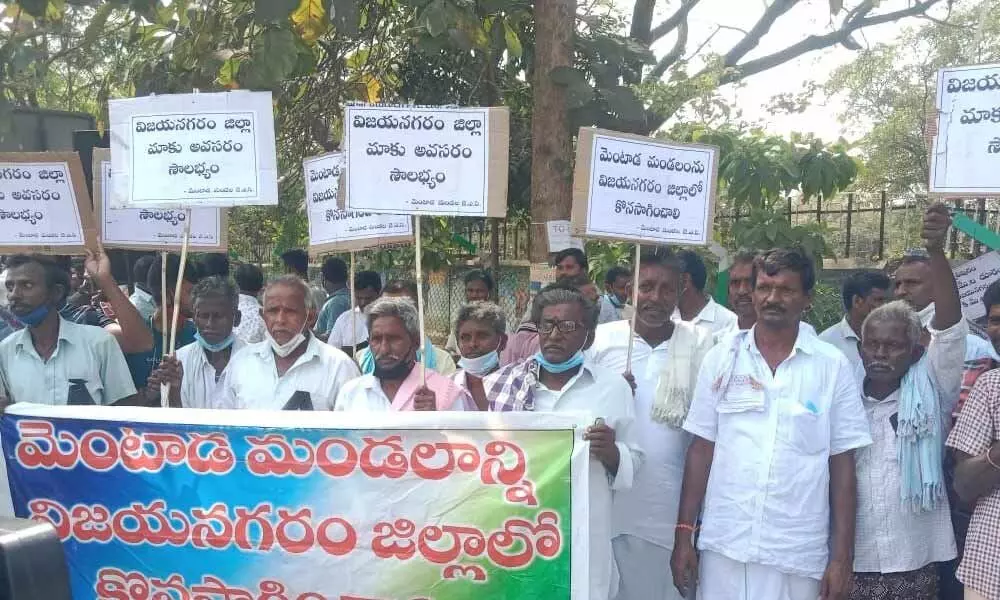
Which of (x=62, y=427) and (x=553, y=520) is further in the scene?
(x=62, y=427)

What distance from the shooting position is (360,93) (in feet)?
29.4

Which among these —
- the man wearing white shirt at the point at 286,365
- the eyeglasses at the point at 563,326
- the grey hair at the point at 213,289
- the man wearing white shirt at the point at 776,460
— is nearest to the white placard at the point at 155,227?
the grey hair at the point at 213,289

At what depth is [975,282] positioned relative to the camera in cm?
473

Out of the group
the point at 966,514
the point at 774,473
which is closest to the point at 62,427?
the point at 774,473

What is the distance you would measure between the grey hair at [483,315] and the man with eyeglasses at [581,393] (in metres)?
1.04

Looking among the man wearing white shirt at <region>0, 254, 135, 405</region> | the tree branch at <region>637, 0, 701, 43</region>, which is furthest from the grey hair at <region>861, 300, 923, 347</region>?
the tree branch at <region>637, 0, 701, 43</region>

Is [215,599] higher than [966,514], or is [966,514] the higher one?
[966,514]

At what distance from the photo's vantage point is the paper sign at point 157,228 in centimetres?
484

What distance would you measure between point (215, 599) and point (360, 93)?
637cm

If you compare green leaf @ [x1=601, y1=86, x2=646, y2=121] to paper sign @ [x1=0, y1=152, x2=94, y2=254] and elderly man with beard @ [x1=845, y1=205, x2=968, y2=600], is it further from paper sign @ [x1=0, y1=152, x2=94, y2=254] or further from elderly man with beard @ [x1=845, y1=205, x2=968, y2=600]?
paper sign @ [x1=0, y1=152, x2=94, y2=254]

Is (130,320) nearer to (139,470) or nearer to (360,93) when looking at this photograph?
(139,470)

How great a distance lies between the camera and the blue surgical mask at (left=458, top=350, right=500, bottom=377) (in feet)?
15.1

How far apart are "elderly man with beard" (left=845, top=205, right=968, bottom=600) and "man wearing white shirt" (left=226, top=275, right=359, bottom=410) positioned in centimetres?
208

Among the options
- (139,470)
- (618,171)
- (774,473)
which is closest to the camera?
(774,473)
